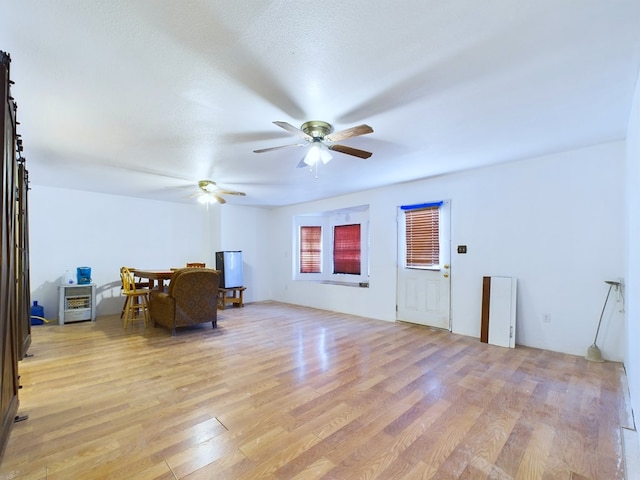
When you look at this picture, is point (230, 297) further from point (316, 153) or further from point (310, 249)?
point (316, 153)

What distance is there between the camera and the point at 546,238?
12.2ft

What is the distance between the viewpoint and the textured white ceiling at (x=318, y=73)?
1.50 m

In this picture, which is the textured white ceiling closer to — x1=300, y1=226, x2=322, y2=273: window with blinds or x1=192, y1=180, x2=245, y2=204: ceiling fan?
x1=192, y1=180, x2=245, y2=204: ceiling fan

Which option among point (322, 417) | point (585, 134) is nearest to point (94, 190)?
point (322, 417)

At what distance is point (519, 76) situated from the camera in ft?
6.63

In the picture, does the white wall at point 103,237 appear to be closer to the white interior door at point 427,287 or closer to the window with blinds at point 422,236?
the white interior door at point 427,287

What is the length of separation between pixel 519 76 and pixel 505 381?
257cm

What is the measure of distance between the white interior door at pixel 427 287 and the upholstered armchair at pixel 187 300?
10.2 ft

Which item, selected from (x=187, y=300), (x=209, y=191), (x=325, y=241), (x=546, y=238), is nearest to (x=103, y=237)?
(x=209, y=191)

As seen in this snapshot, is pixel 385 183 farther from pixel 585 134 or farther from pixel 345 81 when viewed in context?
pixel 345 81

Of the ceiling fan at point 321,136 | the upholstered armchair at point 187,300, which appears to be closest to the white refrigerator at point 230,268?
the upholstered armchair at point 187,300

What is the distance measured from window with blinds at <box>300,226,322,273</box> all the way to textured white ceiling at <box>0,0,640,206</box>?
12.8 feet

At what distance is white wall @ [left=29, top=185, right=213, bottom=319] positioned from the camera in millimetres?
5312

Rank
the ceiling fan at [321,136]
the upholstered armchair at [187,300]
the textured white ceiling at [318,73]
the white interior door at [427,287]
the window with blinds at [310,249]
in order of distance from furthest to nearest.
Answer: the window with blinds at [310,249], the white interior door at [427,287], the upholstered armchair at [187,300], the ceiling fan at [321,136], the textured white ceiling at [318,73]
